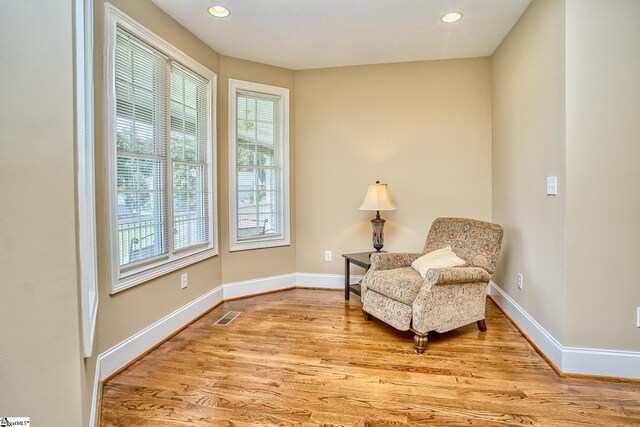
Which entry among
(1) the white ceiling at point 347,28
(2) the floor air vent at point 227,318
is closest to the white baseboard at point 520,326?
(2) the floor air vent at point 227,318

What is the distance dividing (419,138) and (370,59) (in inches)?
40.1

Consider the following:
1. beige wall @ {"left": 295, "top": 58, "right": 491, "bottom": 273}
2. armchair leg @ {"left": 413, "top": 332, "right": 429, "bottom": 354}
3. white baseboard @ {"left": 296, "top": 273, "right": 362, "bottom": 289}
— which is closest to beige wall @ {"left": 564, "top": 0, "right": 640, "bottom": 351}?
armchair leg @ {"left": 413, "top": 332, "right": 429, "bottom": 354}

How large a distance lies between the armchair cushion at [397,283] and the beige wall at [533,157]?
33.9 inches

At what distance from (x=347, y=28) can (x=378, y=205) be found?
166cm

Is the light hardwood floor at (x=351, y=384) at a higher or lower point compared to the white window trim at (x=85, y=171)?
lower

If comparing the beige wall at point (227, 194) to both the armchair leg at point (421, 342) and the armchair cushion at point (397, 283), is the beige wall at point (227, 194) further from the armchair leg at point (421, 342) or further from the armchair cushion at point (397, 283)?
the armchair leg at point (421, 342)

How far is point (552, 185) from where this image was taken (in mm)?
2242

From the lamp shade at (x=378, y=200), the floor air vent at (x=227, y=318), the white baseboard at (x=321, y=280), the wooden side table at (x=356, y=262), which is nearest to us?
the floor air vent at (x=227, y=318)

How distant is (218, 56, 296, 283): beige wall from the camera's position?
11.6 ft

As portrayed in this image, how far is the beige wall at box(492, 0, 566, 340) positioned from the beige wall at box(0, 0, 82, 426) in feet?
8.43

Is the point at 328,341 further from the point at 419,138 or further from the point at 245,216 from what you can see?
the point at 419,138

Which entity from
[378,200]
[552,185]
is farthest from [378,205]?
[552,185]

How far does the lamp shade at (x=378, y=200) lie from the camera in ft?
11.3

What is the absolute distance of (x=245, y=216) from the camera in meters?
3.72
